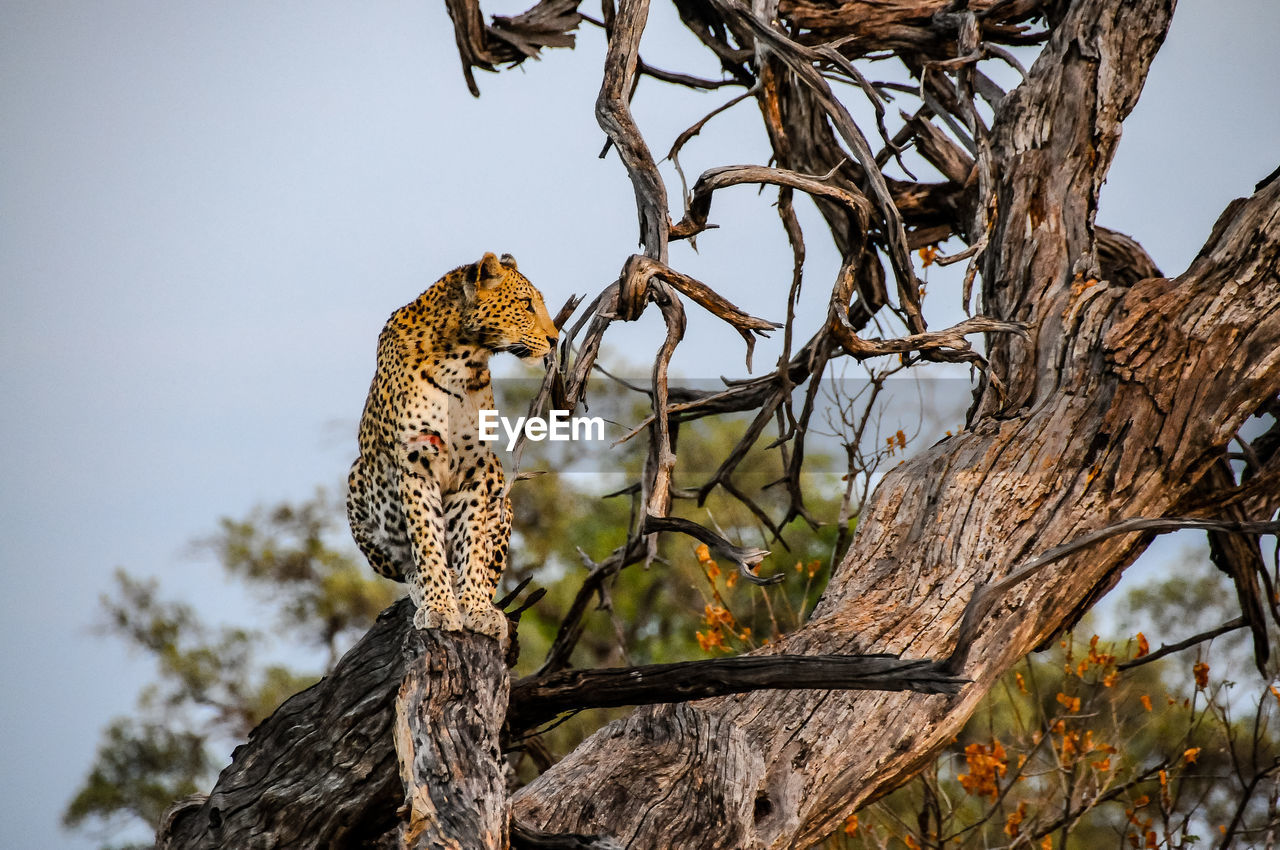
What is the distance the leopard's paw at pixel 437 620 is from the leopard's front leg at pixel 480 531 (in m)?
0.18

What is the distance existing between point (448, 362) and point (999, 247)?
10.7 ft

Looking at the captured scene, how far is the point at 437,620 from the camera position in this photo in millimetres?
4730

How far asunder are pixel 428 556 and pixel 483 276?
1.02m

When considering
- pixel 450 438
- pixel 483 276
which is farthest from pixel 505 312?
pixel 450 438

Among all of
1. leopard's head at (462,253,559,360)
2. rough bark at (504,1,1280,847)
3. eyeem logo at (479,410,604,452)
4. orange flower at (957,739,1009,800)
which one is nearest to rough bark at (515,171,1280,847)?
rough bark at (504,1,1280,847)

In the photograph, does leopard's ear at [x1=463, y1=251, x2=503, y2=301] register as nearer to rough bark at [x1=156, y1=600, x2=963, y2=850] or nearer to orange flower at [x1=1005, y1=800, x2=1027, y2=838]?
rough bark at [x1=156, y1=600, x2=963, y2=850]

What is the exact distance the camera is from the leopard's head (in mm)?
4930

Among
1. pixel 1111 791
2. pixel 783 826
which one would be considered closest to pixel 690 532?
pixel 783 826

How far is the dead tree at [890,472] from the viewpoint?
4.60m

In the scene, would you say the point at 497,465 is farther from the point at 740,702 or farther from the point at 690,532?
the point at 740,702

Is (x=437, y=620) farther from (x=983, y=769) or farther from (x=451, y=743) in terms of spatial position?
(x=983, y=769)

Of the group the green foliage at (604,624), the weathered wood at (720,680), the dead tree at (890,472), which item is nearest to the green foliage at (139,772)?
the green foliage at (604,624)

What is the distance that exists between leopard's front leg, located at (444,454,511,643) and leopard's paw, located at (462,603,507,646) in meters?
0.05

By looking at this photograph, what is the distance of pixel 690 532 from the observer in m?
4.61
